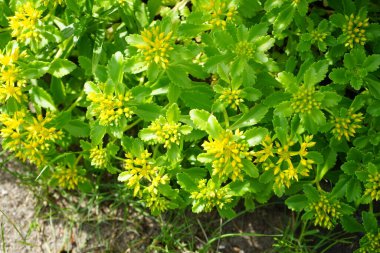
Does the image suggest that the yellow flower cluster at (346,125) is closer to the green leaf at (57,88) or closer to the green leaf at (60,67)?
the green leaf at (60,67)

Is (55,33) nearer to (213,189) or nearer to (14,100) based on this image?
(14,100)

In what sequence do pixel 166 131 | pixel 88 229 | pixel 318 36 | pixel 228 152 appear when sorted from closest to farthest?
pixel 228 152 < pixel 166 131 < pixel 318 36 < pixel 88 229

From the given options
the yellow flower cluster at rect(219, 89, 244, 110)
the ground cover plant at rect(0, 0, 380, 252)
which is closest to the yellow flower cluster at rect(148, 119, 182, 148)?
the ground cover plant at rect(0, 0, 380, 252)

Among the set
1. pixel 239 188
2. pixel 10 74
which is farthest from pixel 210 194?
pixel 10 74

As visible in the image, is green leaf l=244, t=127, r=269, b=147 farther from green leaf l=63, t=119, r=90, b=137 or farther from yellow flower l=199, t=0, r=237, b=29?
green leaf l=63, t=119, r=90, b=137

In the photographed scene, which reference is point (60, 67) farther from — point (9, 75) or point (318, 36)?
point (318, 36)

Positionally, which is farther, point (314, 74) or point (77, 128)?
point (77, 128)

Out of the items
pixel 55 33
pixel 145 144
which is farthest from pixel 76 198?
pixel 55 33
